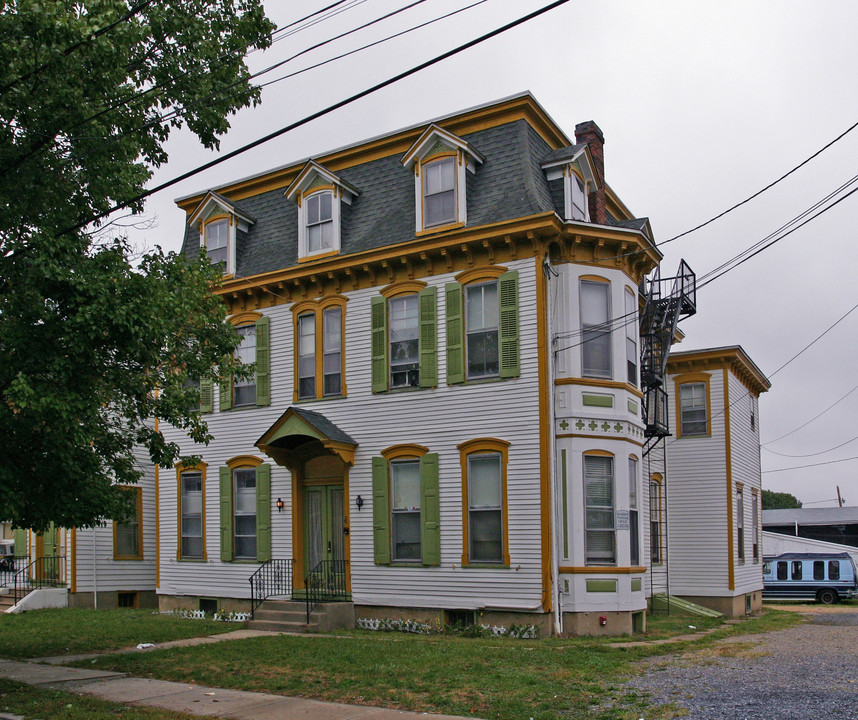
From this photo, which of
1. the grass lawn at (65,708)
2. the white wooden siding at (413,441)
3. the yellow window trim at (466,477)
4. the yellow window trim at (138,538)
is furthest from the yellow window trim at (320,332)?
the grass lawn at (65,708)

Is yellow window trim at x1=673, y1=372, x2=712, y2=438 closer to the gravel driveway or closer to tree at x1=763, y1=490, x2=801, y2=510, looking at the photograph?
the gravel driveway

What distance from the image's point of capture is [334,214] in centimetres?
2108

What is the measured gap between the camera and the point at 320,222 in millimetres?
21312

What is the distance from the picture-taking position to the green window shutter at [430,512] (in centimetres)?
1859

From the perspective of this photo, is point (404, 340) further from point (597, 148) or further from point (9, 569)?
point (9, 569)

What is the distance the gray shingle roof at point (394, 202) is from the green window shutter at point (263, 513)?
5.08 m


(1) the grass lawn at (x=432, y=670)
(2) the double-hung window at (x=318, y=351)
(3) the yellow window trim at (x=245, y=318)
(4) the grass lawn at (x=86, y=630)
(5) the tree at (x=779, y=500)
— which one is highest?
(3) the yellow window trim at (x=245, y=318)

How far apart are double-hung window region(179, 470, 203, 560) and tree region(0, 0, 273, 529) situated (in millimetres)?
8204

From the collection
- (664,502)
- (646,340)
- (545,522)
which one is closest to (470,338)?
(545,522)

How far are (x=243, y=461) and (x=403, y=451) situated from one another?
15.6 ft

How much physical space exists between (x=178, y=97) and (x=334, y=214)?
7450mm

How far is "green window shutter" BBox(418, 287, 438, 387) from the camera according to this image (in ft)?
62.8

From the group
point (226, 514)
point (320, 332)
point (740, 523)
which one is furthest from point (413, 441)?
point (740, 523)

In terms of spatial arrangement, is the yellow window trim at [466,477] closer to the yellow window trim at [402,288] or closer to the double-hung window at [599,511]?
the double-hung window at [599,511]
